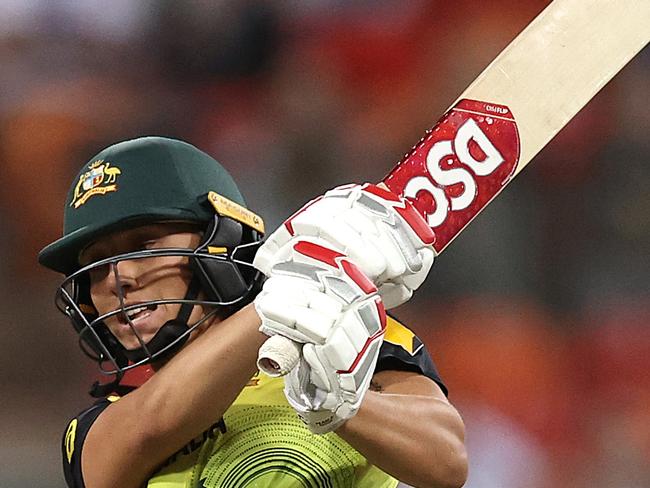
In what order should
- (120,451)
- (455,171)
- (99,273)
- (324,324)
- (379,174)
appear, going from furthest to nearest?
(379,174) < (99,273) < (120,451) < (455,171) < (324,324)

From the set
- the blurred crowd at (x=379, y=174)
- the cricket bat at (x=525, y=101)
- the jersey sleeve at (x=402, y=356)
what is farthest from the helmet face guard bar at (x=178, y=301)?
the blurred crowd at (x=379, y=174)

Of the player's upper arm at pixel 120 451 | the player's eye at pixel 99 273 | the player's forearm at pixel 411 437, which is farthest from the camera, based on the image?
the player's eye at pixel 99 273

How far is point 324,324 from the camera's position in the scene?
882 millimetres

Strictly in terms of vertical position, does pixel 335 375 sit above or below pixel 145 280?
above

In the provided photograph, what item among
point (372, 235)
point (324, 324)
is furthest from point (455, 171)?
point (324, 324)

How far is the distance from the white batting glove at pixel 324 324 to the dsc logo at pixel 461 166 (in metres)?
0.18

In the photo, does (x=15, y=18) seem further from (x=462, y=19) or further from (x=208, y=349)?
(x=208, y=349)

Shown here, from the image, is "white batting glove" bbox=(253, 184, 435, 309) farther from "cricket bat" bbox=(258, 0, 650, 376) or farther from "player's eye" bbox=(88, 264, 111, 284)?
"player's eye" bbox=(88, 264, 111, 284)

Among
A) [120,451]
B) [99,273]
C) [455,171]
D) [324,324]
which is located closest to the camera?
[324,324]

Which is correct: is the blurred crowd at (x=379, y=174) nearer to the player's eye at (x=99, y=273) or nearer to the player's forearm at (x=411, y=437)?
the player's eye at (x=99, y=273)

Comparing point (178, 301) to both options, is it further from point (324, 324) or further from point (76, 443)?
point (324, 324)

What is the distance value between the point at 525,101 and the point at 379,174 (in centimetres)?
140

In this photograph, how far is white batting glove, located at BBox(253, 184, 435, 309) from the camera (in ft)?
3.09

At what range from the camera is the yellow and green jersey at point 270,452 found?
1.24 m
